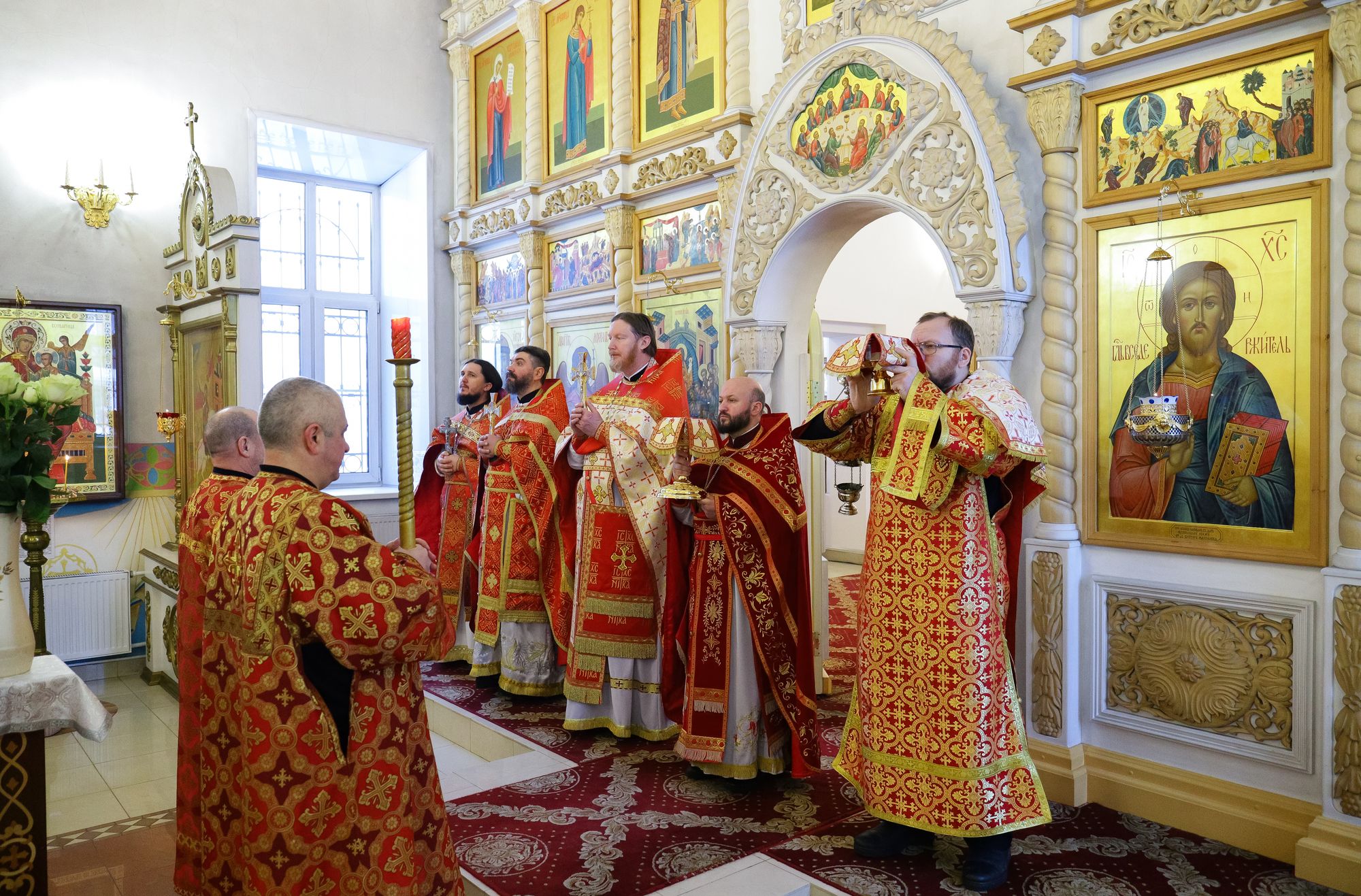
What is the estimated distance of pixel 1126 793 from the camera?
4.09m

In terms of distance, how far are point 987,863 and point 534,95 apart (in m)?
6.80

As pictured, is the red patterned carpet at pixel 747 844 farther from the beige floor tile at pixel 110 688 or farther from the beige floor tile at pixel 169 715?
the beige floor tile at pixel 110 688

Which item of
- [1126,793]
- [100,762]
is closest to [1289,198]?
[1126,793]

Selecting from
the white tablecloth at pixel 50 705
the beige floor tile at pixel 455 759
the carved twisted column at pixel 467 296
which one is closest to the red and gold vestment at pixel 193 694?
the white tablecloth at pixel 50 705

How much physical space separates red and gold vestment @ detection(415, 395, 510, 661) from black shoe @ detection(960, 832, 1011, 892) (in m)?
3.73

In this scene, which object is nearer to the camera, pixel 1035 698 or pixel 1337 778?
→ pixel 1337 778

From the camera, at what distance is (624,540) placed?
5043mm

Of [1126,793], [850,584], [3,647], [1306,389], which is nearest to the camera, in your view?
[3,647]

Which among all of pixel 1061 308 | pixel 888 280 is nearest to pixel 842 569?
pixel 888 280

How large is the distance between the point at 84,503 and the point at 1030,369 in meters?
6.88

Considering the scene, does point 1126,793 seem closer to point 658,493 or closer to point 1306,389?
point 1306,389

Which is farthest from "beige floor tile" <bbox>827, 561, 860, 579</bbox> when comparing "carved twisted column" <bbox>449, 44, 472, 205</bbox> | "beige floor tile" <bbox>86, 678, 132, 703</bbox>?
"beige floor tile" <bbox>86, 678, 132, 703</bbox>

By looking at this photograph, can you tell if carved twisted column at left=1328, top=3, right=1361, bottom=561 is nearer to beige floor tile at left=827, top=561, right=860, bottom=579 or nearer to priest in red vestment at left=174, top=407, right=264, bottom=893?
priest in red vestment at left=174, top=407, right=264, bottom=893

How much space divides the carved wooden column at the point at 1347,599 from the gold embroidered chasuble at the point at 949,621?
1042mm
